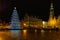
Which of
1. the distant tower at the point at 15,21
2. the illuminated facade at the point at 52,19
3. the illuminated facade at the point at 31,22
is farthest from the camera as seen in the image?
the illuminated facade at the point at 31,22

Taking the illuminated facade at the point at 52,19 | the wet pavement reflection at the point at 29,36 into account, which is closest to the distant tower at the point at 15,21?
the illuminated facade at the point at 52,19

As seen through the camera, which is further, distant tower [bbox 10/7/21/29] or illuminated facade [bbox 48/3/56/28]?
illuminated facade [bbox 48/3/56/28]

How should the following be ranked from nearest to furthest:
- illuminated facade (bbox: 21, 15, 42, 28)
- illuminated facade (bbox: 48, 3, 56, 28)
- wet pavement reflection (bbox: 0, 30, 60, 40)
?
wet pavement reflection (bbox: 0, 30, 60, 40) → illuminated facade (bbox: 48, 3, 56, 28) → illuminated facade (bbox: 21, 15, 42, 28)

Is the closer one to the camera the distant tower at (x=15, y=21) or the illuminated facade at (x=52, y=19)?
the distant tower at (x=15, y=21)

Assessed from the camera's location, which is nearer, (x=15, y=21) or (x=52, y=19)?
(x=15, y=21)

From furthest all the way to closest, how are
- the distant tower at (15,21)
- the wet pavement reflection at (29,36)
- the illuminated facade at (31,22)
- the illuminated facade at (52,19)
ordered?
the illuminated facade at (31,22), the illuminated facade at (52,19), the distant tower at (15,21), the wet pavement reflection at (29,36)

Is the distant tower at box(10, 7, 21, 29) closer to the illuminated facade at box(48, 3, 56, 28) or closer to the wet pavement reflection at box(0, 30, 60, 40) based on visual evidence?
the illuminated facade at box(48, 3, 56, 28)

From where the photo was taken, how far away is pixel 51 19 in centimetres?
5072

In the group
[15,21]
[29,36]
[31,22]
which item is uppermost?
[15,21]

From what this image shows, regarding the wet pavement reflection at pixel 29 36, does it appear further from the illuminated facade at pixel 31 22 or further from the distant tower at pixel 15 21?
the illuminated facade at pixel 31 22

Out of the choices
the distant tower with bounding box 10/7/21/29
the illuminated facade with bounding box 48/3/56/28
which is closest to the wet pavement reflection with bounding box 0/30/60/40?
the distant tower with bounding box 10/7/21/29

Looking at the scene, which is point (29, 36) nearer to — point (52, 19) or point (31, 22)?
point (52, 19)

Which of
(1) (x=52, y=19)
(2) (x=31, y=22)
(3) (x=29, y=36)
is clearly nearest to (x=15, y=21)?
(2) (x=31, y=22)

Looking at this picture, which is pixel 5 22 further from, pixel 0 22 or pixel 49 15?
pixel 49 15
